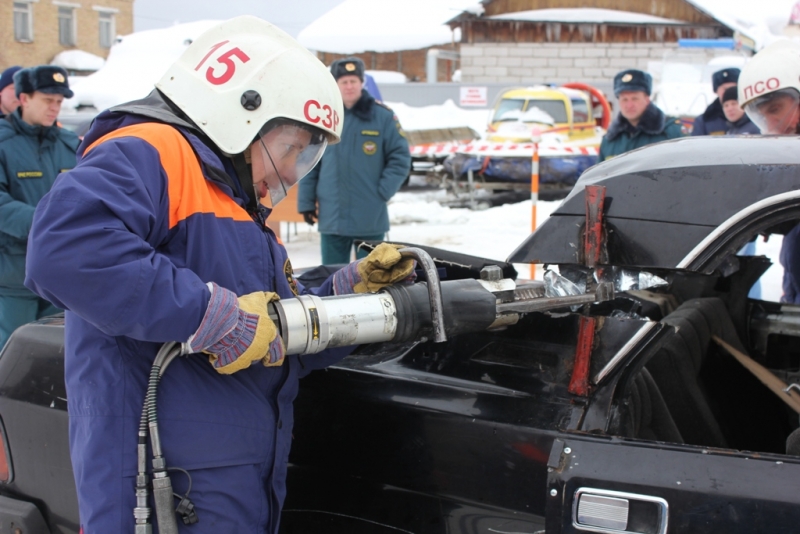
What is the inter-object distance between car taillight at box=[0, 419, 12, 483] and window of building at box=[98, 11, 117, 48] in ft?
164

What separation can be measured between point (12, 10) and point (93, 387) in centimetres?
4479

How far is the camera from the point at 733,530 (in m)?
1.38

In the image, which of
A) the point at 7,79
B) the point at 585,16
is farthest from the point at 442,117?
the point at 7,79

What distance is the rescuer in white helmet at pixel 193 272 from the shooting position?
1.46 m

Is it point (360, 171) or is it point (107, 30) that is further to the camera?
point (107, 30)

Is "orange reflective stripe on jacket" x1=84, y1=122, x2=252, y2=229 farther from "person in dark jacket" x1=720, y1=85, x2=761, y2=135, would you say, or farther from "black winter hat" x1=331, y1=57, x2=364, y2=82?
"person in dark jacket" x1=720, y1=85, x2=761, y2=135

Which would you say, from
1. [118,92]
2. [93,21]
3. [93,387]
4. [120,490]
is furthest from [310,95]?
[93,21]

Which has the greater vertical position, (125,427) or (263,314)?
(263,314)

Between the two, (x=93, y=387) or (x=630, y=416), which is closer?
(x=93, y=387)

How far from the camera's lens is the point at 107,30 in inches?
1887

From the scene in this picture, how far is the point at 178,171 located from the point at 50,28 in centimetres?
4620

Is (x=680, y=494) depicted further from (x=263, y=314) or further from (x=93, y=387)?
(x=93, y=387)

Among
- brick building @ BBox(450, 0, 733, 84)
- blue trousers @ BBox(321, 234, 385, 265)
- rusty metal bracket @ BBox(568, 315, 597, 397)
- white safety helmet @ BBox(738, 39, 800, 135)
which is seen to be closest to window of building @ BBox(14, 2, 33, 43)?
brick building @ BBox(450, 0, 733, 84)

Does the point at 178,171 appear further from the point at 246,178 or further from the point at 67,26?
the point at 67,26
